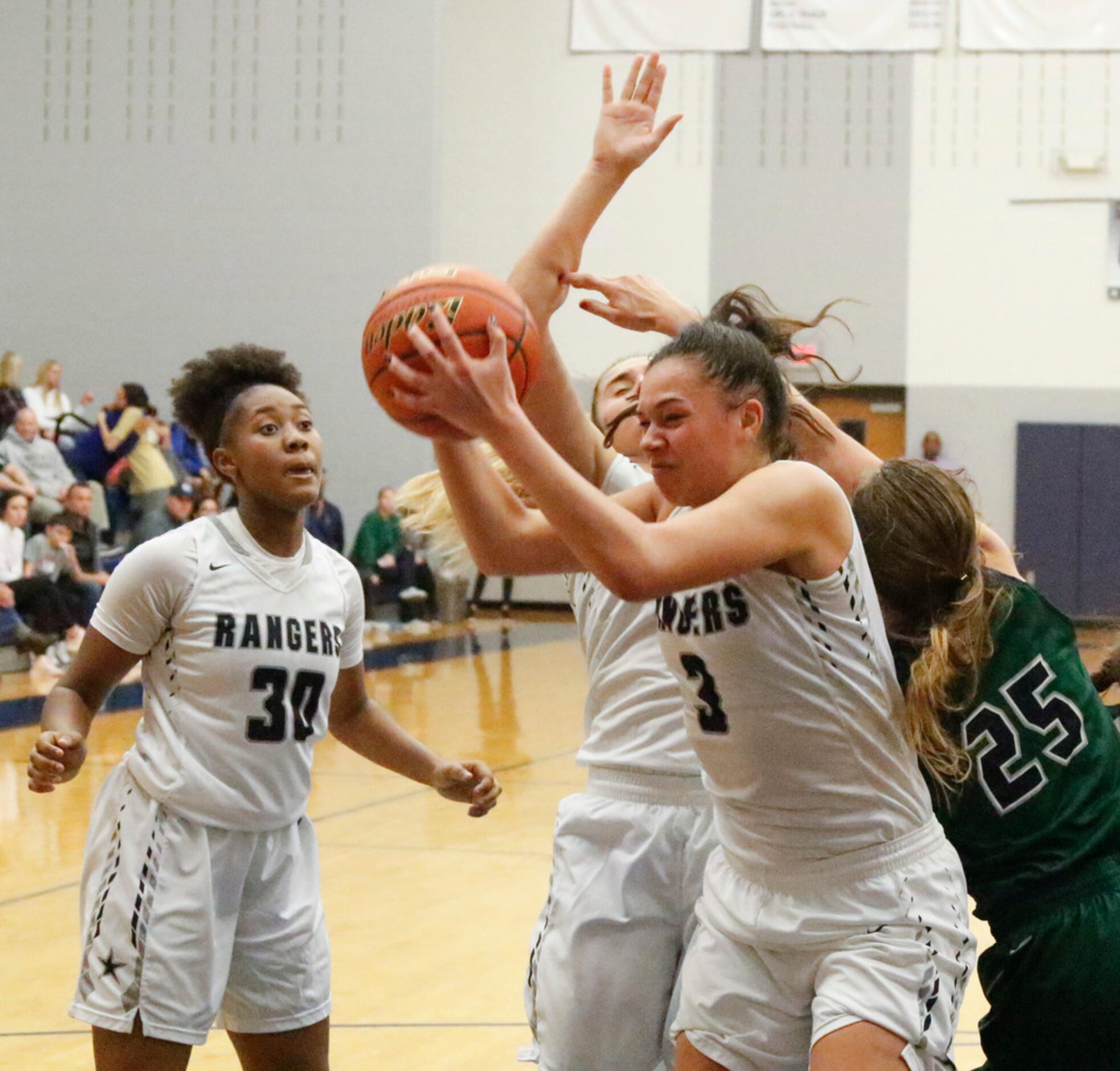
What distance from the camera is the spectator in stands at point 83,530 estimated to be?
11.9 m

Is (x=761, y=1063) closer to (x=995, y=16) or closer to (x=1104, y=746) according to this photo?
(x=1104, y=746)

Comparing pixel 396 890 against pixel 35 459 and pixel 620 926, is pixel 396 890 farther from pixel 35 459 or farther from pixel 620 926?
pixel 35 459

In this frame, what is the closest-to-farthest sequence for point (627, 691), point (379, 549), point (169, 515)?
point (627, 691) < point (169, 515) < point (379, 549)

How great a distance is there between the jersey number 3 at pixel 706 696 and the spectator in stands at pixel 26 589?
948 cm

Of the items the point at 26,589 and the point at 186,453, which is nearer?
the point at 26,589

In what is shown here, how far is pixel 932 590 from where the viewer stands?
2609mm

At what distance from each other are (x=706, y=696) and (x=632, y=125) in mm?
1044

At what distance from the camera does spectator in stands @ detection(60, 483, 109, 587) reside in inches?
468

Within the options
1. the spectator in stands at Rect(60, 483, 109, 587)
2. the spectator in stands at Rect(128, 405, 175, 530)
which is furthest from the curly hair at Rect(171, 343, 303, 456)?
the spectator in stands at Rect(128, 405, 175, 530)

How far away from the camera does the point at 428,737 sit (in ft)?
30.8

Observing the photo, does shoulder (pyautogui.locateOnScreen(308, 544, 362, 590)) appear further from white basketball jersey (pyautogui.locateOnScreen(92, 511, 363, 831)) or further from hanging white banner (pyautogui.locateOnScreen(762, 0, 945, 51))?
hanging white banner (pyautogui.locateOnScreen(762, 0, 945, 51))

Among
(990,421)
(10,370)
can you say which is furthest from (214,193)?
(990,421)

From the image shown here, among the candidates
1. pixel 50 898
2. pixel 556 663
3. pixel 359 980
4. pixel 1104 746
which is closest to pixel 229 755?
pixel 1104 746

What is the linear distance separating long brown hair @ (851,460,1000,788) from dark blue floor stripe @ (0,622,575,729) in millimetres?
7827
